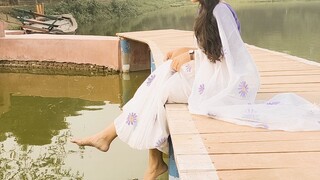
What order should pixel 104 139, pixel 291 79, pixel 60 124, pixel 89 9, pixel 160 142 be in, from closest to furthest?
pixel 160 142 → pixel 104 139 → pixel 291 79 → pixel 60 124 → pixel 89 9

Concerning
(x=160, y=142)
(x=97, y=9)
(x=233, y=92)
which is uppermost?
(x=233, y=92)

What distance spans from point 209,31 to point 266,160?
0.95 metres

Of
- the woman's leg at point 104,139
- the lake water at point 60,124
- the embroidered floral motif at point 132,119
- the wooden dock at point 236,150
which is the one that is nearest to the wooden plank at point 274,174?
the wooden dock at point 236,150

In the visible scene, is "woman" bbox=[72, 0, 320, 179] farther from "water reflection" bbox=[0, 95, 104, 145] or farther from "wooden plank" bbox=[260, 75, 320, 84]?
"water reflection" bbox=[0, 95, 104, 145]

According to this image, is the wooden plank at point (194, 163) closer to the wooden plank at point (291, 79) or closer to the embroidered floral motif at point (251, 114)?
the embroidered floral motif at point (251, 114)

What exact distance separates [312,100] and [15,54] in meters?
6.28

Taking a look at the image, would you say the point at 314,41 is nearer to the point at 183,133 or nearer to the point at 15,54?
the point at 15,54

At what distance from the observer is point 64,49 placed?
7.71 meters

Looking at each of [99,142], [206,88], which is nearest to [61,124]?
[99,142]

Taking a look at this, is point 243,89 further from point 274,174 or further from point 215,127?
point 274,174

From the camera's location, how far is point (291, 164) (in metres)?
1.82

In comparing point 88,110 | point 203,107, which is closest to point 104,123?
point 88,110

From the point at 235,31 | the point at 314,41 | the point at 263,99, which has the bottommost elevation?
the point at 314,41

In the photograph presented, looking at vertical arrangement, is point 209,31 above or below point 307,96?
above
